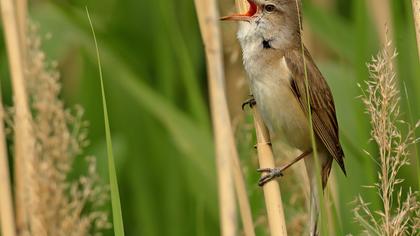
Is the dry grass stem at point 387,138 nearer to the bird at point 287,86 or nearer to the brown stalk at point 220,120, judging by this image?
the brown stalk at point 220,120

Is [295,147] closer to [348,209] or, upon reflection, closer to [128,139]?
[348,209]

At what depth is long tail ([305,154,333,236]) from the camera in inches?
116

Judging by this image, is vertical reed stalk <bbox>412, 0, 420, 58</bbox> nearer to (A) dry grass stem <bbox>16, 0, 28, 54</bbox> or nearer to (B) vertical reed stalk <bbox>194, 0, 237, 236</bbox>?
(B) vertical reed stalk <bbox>194, 0, 237, 236</bbox>

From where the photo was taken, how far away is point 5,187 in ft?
8.90

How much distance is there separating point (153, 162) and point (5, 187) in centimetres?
178

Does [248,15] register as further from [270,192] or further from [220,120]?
[220,120]

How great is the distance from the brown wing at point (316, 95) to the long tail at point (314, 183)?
0.10 m

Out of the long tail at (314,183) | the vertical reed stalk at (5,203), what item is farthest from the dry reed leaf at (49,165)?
the long tail at (314,183)

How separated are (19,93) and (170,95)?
1.45 m

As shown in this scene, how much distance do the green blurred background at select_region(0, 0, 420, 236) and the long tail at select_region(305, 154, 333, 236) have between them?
224 millimetres

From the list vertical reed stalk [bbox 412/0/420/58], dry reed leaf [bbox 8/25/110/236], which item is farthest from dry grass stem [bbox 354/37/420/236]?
dry reed leaf [bbox 8/25/110/236]

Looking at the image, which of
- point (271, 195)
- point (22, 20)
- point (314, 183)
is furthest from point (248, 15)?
point (22, 20)

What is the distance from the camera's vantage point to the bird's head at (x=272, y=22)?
3.00 m

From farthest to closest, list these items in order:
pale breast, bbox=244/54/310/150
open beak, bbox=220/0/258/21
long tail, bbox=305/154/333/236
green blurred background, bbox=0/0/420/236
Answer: green blurred background, bbox=0/0/420/236, pale breast, bbox=244/54/310/150, long tail, bbox=305/154/333/236, open beak, bbox=220/0/258/21
